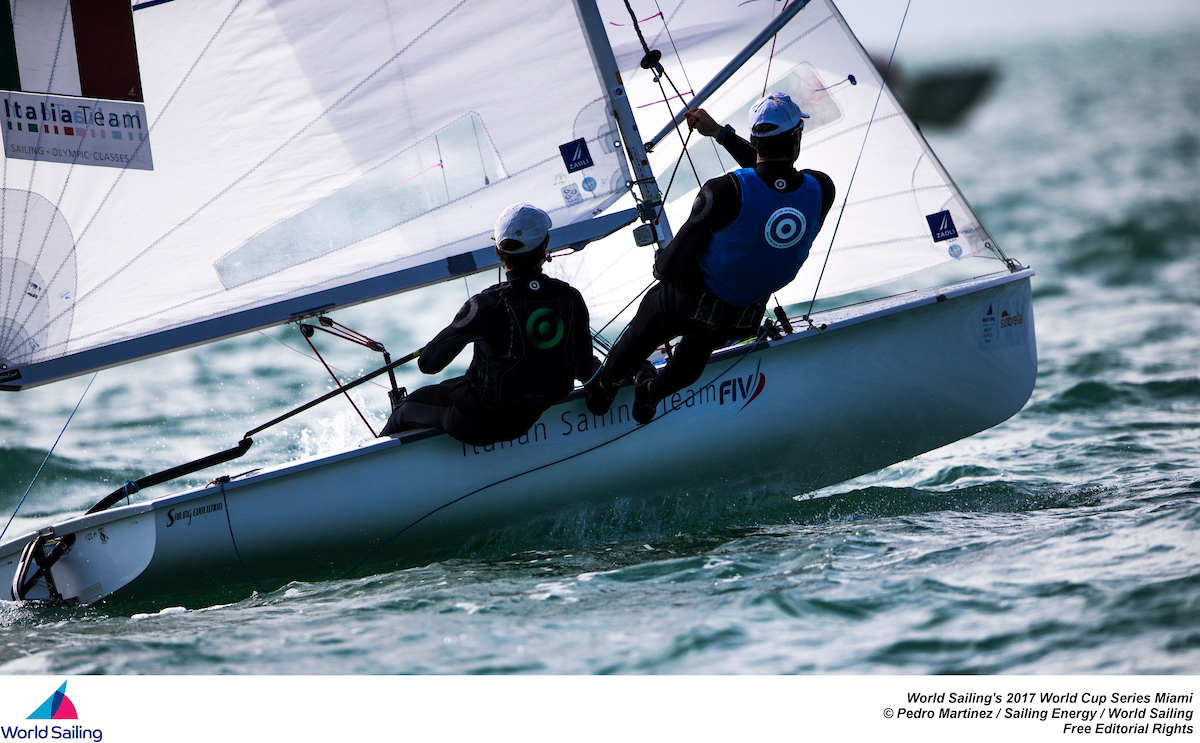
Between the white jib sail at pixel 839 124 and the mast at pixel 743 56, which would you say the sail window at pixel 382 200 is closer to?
the mast at pixel 743 56

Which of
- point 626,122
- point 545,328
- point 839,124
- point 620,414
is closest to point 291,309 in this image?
point 545,328

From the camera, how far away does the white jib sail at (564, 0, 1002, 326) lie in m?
3.82

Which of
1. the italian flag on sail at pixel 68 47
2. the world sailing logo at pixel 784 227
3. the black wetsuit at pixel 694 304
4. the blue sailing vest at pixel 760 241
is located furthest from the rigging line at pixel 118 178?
the world sailing logo at pixel 784 227

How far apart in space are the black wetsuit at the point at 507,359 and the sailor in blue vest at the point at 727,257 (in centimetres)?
18

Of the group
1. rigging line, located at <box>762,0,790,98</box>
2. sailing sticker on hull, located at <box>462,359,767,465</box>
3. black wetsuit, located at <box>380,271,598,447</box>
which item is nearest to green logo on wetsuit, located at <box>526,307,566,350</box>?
black wetsuit, located at <box>380,271,598,447</box>

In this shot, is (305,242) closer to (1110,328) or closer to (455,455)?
(455,455)

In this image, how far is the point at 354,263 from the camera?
3396mm

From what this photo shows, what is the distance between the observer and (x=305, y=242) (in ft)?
11.0

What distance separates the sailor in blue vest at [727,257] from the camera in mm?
2801

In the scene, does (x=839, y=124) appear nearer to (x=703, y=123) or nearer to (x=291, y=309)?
(x=703, y=123)

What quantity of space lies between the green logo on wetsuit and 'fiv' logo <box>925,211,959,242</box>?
1.68 m
